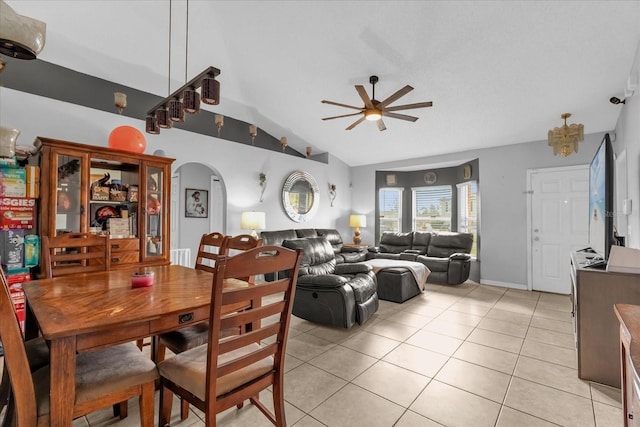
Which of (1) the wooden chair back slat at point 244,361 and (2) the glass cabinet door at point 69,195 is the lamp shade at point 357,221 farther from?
(1) the wooden chair back slat at point 244,361

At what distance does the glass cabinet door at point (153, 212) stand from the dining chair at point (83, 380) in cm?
220

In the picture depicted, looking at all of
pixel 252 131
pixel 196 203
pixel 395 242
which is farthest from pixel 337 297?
pixel 196 203

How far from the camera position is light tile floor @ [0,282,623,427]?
1799 millimetres

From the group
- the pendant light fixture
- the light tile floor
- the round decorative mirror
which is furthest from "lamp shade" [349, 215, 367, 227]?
the pendant light fixture

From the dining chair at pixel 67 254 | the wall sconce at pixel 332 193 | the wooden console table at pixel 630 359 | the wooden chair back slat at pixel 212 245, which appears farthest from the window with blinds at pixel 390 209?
the wooden console table at pixel 630 359

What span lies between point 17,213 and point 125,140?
1176 millimetres

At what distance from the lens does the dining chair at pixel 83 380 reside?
1.05m

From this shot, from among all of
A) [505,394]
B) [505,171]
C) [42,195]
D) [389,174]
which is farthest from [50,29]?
[505,171]

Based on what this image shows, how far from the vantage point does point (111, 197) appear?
326cm

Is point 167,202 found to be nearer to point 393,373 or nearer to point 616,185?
point 393,373

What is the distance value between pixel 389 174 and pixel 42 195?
6.11 meters

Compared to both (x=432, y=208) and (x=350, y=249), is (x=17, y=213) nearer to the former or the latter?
(x=350, y=249)

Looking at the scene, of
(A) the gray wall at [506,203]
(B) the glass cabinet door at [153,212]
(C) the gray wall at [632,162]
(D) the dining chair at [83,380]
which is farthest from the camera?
(A) the gray wall at [506,203]

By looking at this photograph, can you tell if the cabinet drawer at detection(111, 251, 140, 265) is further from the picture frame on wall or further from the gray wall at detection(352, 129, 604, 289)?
the gray wall at detection(352, 129, 604, 289)
